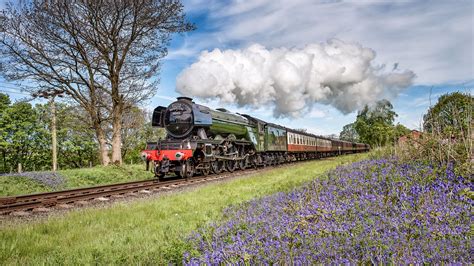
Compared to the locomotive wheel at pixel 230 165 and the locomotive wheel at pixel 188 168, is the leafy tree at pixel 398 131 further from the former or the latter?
the locomotive wheel at pixel 230 165

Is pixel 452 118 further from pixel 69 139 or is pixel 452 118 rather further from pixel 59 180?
pixel 69 139

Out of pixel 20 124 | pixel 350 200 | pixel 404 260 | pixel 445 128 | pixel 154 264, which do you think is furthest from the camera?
pixel 20 124

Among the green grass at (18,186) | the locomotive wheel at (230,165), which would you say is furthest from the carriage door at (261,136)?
the green grass at (18,186)

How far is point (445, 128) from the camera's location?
7.99 meters

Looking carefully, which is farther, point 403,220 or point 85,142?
point 85,142

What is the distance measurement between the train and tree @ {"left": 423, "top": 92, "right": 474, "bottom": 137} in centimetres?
954

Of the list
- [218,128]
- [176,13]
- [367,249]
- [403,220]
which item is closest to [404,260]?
[367,249]

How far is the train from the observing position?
1530 centimetres

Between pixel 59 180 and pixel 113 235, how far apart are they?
12617 mm

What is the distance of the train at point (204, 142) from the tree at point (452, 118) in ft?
31.3

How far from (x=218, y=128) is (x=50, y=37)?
11.8m

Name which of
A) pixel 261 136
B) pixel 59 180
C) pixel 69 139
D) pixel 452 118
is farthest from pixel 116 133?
pixel 69 139

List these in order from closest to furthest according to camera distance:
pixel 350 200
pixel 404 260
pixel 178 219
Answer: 1. pixel 404 260
2. pixel 350 200
3. pixel 178 219

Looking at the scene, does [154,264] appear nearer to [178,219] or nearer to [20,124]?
[178,219]
